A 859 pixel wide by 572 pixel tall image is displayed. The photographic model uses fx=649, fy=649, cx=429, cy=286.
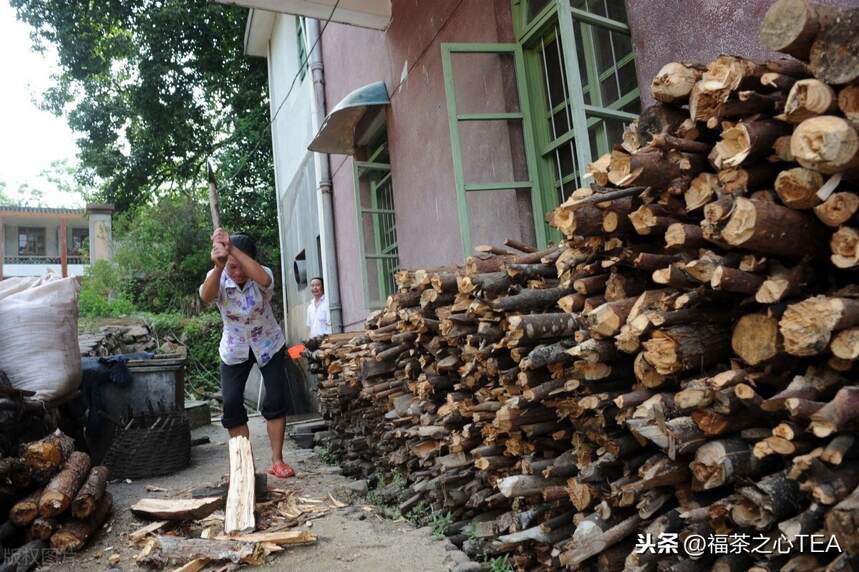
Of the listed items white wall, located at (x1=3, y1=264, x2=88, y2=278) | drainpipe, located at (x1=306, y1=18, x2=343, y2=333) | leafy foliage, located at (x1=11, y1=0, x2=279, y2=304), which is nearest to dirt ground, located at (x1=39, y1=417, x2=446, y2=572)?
drainpipe, located at (x1=306, y1=18, x2=343, y2=333)

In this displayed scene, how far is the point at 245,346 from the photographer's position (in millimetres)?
5195

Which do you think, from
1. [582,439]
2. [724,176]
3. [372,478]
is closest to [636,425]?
[582,439]

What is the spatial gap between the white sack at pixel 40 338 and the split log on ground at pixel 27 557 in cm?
152

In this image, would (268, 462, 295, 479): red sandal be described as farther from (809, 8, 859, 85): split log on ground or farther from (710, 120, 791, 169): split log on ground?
(809, 8, 859, 85): split log on ground

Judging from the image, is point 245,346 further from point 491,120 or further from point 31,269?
point 31,269

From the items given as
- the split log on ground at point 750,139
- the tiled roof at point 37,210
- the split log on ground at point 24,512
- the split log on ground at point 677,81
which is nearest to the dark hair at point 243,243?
the split log on ground at point 24,512

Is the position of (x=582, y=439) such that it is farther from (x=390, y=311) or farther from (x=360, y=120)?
(x=360, y=120)

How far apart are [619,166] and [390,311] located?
247 cm

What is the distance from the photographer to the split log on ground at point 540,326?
2836 mm

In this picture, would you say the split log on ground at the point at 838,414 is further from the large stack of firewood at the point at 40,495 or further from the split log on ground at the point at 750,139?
the large stack of firewood at the point at 40,495

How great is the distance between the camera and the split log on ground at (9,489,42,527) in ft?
11.6

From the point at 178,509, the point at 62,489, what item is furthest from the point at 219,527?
the point at 62,489

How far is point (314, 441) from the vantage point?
6.81 m

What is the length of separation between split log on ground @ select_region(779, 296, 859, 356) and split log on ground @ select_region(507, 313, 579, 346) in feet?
3.45
